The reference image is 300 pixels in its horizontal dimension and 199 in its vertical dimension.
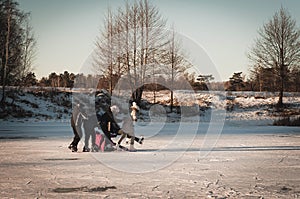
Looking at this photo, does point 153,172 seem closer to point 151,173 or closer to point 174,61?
point 151,173

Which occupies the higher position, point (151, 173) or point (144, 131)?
point (151, 173)

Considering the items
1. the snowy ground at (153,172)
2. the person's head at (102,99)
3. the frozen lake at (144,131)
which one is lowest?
the frozen lake at (144,131)

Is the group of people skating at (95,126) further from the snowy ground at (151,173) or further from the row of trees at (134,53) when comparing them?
the row of trees at (134,53)

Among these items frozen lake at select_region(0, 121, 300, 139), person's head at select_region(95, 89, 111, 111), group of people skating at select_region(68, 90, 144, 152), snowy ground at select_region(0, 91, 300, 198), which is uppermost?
person's head at select_region(95, 89, 111, 111)

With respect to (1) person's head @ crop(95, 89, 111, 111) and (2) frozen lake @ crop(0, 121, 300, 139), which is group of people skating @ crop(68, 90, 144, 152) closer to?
(2) frozen lake @ crop(0, 121, 300, 139)

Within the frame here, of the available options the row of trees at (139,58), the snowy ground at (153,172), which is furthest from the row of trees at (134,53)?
the snowy ground at (153,172)

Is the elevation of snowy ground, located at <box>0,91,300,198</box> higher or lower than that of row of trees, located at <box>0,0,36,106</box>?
lower

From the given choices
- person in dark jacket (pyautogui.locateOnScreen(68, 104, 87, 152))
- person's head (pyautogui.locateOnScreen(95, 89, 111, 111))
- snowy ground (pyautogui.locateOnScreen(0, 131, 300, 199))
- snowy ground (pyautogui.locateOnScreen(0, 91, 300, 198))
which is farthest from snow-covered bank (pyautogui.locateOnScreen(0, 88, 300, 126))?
snowy ground (pyautogui.locateOnScreen(0, 131, 300, 199))

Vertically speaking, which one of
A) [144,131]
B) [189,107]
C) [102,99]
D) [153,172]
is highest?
[102,99]

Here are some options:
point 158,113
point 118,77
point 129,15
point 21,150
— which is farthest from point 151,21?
point 21,150

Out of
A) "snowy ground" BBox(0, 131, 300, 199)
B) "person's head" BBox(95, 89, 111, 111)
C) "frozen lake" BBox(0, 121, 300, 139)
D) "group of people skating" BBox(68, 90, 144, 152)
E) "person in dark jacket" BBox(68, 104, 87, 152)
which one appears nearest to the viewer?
"snowy ground" BBox(0, 131, 300, 199)

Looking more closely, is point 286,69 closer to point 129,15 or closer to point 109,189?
point 129,15

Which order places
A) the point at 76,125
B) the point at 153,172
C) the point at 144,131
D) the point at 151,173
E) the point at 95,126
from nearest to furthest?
the point at 151,173
the point at 153,172
the point at 76,125
the point at 95,126
the point at 144,131

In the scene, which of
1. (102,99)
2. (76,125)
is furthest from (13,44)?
(76,125)
